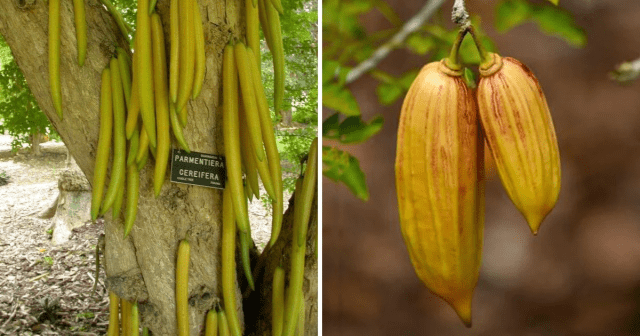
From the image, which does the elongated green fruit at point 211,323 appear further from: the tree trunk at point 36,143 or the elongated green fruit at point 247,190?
the tree trunk at point 36,143

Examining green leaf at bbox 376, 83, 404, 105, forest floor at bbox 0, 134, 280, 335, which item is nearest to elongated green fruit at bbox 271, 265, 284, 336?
green leaf at bbox 376, 83, 404, 105

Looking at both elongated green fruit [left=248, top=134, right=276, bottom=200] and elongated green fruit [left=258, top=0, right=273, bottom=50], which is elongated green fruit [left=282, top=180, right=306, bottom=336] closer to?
elongated green fruit [left=248, top=134, right=276, bottom=200]

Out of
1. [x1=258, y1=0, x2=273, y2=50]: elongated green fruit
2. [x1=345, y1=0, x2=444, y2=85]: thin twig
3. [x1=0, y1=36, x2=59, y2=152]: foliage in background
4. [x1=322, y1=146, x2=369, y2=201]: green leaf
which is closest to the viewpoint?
[x1=345, y1=0, x2=444, y2=85]: thin twig

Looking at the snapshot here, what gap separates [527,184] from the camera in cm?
69

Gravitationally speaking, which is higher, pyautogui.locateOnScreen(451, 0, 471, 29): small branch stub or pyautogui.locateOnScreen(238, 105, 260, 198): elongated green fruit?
pyautogui.locateOnScreen(451, 0, 471, 29): small branch stub

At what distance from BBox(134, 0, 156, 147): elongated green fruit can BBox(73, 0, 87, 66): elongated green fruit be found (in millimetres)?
93

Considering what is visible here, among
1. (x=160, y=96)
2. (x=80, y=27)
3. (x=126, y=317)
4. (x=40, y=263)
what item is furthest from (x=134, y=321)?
(x=40, y=263)

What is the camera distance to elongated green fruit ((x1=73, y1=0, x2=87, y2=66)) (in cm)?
94

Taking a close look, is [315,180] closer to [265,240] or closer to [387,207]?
[387,207]

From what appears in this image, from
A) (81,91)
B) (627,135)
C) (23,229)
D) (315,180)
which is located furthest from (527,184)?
(23,229)

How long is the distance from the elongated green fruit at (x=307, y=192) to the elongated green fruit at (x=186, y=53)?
242mm

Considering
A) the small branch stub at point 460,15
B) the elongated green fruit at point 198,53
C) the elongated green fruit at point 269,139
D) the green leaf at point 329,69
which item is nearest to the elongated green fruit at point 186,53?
the elongated green fruit at point 198,53

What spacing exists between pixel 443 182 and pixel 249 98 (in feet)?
1.32

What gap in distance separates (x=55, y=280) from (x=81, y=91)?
1.18m
